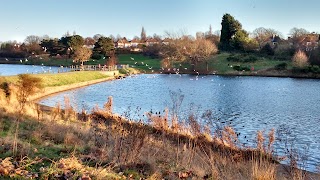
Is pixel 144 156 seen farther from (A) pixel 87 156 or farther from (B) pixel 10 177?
(B) pixel 10 177

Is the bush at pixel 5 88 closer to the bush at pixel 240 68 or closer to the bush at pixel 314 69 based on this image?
the bush at pixel 240 68

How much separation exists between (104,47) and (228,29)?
3215cm

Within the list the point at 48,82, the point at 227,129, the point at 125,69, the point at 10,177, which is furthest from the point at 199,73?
the point at 10,177

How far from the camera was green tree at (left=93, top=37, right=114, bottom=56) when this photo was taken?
304 ft

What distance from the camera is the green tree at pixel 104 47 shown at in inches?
3648

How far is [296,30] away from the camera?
11831cm

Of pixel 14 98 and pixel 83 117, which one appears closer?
pixel 83 117

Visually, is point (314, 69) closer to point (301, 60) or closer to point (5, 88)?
point (301, 60)

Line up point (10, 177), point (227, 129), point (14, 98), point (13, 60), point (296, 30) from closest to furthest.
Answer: point (10, 177) → point (227, 129) → point (14, 98) → point (13, 60) → point (296, 30)

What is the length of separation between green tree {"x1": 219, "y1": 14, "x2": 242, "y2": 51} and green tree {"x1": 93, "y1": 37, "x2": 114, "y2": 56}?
28.9 m

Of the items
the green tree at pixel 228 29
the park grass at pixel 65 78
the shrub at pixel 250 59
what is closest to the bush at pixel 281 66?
the shrub at pixel 250 59

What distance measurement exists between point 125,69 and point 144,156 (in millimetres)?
68077

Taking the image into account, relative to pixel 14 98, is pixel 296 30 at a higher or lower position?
higher

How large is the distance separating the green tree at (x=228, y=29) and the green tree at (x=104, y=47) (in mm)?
28926
